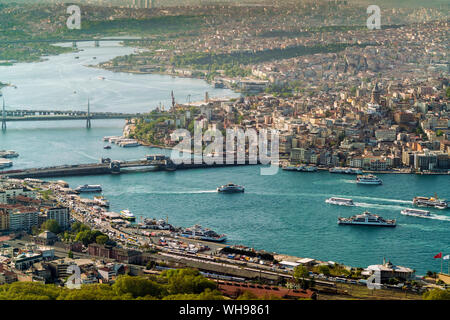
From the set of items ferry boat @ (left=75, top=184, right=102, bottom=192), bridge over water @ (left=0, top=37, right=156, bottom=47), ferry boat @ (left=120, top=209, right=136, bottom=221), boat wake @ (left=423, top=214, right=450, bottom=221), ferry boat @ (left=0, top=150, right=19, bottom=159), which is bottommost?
ferry boat @ (left=120, top=209, right=136, bottom=221)

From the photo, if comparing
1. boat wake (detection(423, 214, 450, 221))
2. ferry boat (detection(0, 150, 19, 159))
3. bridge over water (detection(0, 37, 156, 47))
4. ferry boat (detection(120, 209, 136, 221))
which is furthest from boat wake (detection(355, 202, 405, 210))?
bridge over water (detection(0, 37, 156, 47))

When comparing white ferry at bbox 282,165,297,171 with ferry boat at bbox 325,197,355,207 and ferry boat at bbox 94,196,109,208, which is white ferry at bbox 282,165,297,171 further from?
ferry boat at bbox 94,196,109,208

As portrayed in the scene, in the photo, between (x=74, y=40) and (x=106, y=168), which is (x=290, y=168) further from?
(x=74, y=40)

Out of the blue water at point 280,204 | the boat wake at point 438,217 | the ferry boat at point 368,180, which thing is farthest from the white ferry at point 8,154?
the boat wake at point 438,217

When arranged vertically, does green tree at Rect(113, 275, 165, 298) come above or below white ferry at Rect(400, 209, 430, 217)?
above

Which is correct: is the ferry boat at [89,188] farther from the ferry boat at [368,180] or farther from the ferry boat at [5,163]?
the ferry boat at [368,180]
